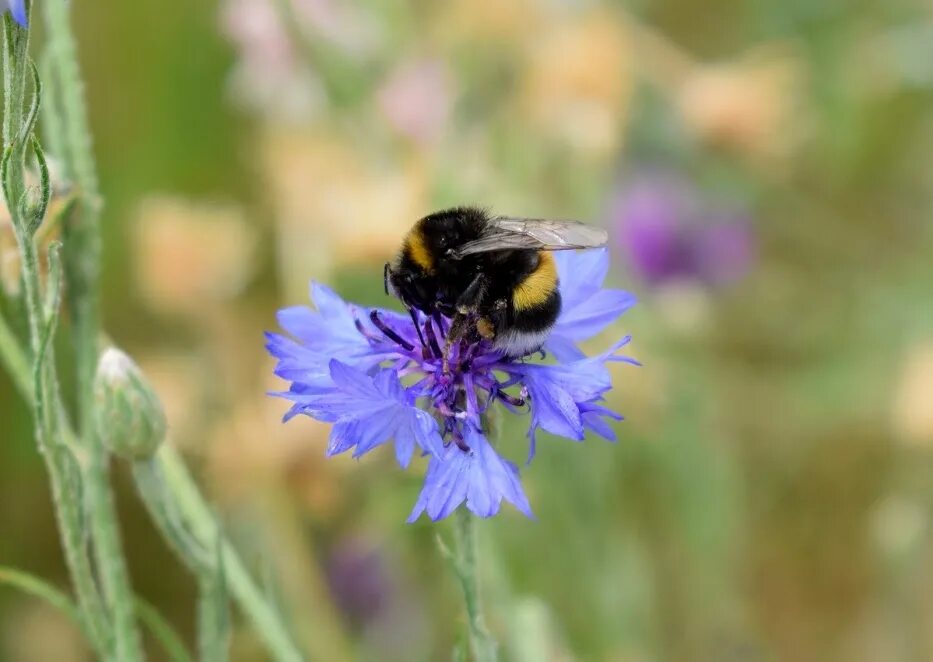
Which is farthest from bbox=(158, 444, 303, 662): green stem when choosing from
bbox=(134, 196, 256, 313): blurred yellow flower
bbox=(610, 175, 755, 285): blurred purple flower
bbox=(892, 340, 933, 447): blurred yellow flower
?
bbox=(610, 175, 755, 285): blurred purple flower

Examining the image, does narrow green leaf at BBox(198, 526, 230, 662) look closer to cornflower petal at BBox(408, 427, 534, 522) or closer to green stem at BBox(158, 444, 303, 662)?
green stem at BBox(158, 444, 303, 662)

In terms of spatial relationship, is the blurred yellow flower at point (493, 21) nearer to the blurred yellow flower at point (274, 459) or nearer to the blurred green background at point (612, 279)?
the blurred green background at point (612, 279)

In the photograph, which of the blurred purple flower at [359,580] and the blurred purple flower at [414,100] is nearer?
the blurred purple flower at [359,580]

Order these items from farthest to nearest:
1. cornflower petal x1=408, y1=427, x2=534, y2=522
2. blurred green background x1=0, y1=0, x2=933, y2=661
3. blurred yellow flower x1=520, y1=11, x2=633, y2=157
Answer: blurred yellow flower x1=520, y1=11, x2=633, y2=157, blurred green background x1=0, y1=0, x2=933, y2=661, cornflower petal x1=408, y1=427, x2=534, y2=522

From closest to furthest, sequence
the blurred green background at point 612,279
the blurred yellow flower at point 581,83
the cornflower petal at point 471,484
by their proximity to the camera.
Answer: the cornflower petal at point 471,484
the blurred green background at point 612,279
the blurred yellow flower at point 581,83

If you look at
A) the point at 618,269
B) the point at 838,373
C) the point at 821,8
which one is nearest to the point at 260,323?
the point at 618,269

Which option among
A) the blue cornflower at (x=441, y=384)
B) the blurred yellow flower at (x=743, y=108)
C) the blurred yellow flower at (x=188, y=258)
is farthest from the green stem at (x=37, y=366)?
the blurred yellow flower at (x=743, y=108)

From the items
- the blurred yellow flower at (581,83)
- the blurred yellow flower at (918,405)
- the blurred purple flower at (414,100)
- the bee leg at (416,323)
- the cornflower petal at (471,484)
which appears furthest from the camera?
the blurred purple flower at (414,100)

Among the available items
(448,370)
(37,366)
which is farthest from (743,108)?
(37,366)

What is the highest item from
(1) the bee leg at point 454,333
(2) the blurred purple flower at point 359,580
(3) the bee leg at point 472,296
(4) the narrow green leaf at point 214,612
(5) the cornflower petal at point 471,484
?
(3) the bee leg at point 472,296
